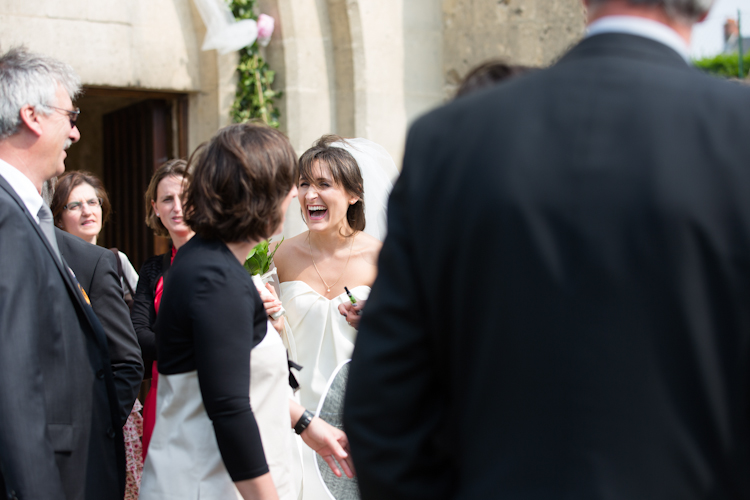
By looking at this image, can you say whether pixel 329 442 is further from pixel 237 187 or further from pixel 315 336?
pixel 315 336

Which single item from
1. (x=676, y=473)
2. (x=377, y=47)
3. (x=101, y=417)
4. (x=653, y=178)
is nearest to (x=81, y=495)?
(x=101, y=417)

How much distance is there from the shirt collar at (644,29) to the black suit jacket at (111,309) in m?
1.96

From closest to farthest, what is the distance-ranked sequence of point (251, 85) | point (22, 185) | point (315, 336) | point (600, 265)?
point (600, 265)
point (22, 185)
point (315, 336)
point (251, 85)

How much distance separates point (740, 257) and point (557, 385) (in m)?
0.28

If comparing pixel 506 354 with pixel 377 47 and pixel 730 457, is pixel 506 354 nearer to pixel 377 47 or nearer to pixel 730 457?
pixel 730 457

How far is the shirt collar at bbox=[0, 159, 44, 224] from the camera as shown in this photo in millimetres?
1856

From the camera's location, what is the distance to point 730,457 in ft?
2.93

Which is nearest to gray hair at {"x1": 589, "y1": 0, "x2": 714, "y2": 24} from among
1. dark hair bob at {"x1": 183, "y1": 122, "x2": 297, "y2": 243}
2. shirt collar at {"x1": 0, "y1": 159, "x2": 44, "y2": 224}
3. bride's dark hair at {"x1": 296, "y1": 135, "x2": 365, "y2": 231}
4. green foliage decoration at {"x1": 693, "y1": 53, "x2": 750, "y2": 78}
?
dark hair bob at {"x1": 183, "y1": 122, "x2": 297, "y2": 243}

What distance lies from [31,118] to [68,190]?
1911 millimetres

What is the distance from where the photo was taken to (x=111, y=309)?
2438 millimetres

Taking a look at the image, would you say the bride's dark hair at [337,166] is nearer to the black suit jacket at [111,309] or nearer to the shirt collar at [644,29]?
the black suit jacket at [111,309]

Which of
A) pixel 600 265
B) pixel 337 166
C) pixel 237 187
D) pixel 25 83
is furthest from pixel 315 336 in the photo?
pixel 600 265

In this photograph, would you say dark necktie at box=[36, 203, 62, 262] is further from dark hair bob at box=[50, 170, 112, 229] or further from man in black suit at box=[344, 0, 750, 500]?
dark hair bob at box=[50, 170, 112, 229]

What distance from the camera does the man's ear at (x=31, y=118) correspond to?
6.21ft
